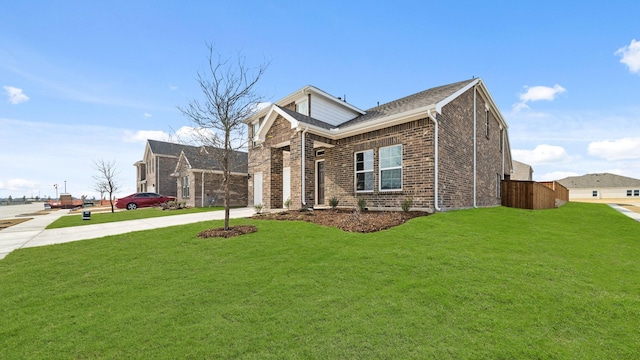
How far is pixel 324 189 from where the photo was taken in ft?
44.7

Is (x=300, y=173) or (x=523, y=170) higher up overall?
(x=523, y=170)

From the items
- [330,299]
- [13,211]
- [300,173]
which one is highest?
[300,173]

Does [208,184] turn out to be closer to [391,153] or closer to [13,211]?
[391,153]

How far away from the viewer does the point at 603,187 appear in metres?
48.4

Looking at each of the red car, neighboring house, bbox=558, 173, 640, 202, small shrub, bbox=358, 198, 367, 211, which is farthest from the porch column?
neighboring house, bbox=558, 173, 640, 202

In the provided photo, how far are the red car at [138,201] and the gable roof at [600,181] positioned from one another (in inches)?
2722

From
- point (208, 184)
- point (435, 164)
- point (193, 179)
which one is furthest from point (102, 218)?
point (435, 164)

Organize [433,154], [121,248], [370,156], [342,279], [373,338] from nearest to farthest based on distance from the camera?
[373,338], [342,279], [121,248], [433,154], [370,156]

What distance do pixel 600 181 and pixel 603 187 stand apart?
62.7 inches

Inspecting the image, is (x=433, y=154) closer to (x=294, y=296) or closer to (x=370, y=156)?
(x=370, y=156)

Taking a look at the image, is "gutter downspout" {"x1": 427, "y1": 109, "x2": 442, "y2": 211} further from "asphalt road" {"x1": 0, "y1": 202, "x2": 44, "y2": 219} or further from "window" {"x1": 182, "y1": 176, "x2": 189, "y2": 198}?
"asphalt road" {"x1": 0, "y1": 202, "x2": 44, "y2": 219}

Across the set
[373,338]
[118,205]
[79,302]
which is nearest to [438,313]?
[373,338]

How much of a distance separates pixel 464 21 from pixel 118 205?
89.5 feet

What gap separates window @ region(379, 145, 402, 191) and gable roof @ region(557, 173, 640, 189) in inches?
2410
